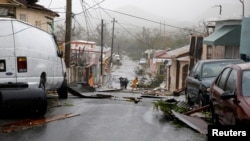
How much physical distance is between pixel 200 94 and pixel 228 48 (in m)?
13.4

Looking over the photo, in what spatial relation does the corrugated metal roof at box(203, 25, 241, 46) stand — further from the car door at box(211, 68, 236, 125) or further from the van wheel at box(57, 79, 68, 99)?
the car door at box(211, 68, 236, 125)

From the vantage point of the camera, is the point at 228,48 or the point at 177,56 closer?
the point at 228,48

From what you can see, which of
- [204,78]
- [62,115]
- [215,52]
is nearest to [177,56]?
[215,52]

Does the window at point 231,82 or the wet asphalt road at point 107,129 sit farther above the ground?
the window at point 231,82

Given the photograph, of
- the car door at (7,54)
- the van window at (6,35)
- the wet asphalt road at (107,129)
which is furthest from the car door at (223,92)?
the van window at (6,35)

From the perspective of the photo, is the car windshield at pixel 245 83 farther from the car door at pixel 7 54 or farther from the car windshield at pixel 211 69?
the car windshield at pixel 211 69

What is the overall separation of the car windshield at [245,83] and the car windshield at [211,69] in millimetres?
5847

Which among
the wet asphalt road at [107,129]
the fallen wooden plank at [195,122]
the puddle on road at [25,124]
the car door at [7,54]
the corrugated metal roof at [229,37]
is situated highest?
the corrugated metal roof at [229,37]

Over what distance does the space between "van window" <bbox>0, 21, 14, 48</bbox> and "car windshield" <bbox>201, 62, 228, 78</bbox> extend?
245 inches

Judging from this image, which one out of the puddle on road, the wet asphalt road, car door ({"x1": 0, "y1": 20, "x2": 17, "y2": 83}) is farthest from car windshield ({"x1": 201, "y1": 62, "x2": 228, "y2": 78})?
car door ({"x1": 0, "y1": 20, "x2": 17, "y2": 83})

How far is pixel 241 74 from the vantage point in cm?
798

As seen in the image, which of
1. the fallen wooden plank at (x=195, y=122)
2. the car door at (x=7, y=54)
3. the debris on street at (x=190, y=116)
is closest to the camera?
the fallen wooden plank at (x=195, y=122)

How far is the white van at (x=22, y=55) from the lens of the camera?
10.1 meters

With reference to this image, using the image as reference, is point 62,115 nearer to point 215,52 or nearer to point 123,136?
point 123,136
